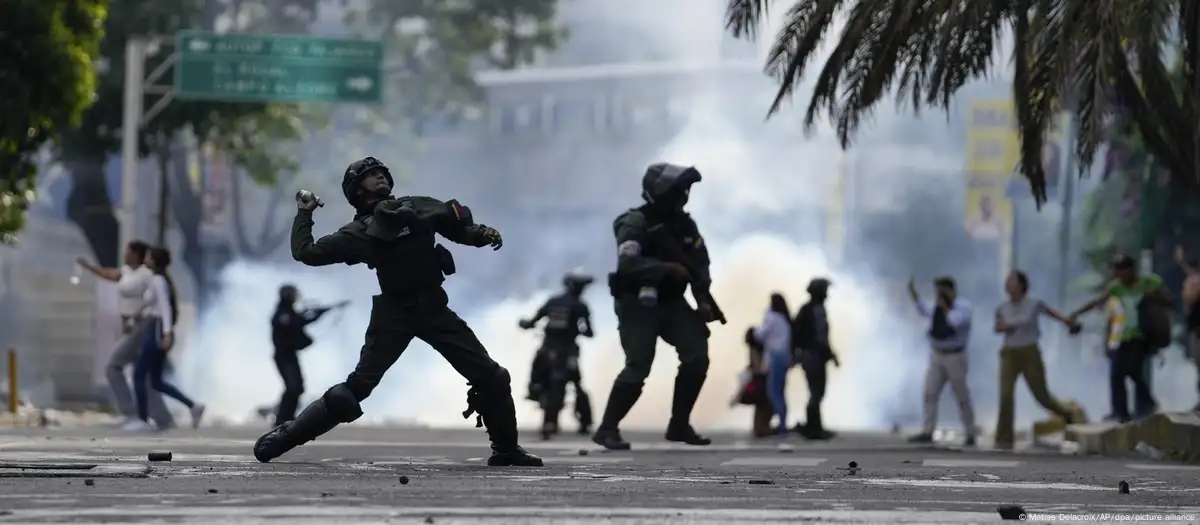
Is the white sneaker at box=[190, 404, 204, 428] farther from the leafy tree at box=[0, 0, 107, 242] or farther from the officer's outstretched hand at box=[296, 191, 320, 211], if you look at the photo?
the officer's outstretched hand at box=[296, 191, 320, 211]

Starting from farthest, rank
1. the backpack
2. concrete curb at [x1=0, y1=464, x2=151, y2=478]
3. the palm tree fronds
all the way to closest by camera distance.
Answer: the backpack, the palm tree fronds, concrete curb at [x1=0, y1=464, x2=151, y2=478]

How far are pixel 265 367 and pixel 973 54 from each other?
132 feet

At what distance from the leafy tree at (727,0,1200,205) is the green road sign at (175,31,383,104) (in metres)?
21.0

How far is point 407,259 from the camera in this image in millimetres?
12109

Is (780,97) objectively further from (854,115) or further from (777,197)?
(777,197)

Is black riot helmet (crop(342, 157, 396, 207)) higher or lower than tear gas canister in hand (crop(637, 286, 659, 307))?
higher

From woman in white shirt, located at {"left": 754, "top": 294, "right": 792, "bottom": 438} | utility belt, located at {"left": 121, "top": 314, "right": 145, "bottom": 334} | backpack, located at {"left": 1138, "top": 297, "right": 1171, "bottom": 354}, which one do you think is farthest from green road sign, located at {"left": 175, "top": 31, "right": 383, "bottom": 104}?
backpack, located at {"left": 1138, "top": 297, "right": 1171, "bottom": 354}

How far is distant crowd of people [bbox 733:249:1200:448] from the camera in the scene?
21.3 meters

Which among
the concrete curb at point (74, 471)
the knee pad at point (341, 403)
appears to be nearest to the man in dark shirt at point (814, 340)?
the knee pad at point (341, 403)

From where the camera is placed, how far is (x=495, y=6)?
54.3 metres

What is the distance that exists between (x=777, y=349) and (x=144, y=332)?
5.69 metres

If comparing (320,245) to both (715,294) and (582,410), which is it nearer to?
(582,410)

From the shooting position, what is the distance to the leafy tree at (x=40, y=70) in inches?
1086

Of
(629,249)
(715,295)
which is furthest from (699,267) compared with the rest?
(715,295)
